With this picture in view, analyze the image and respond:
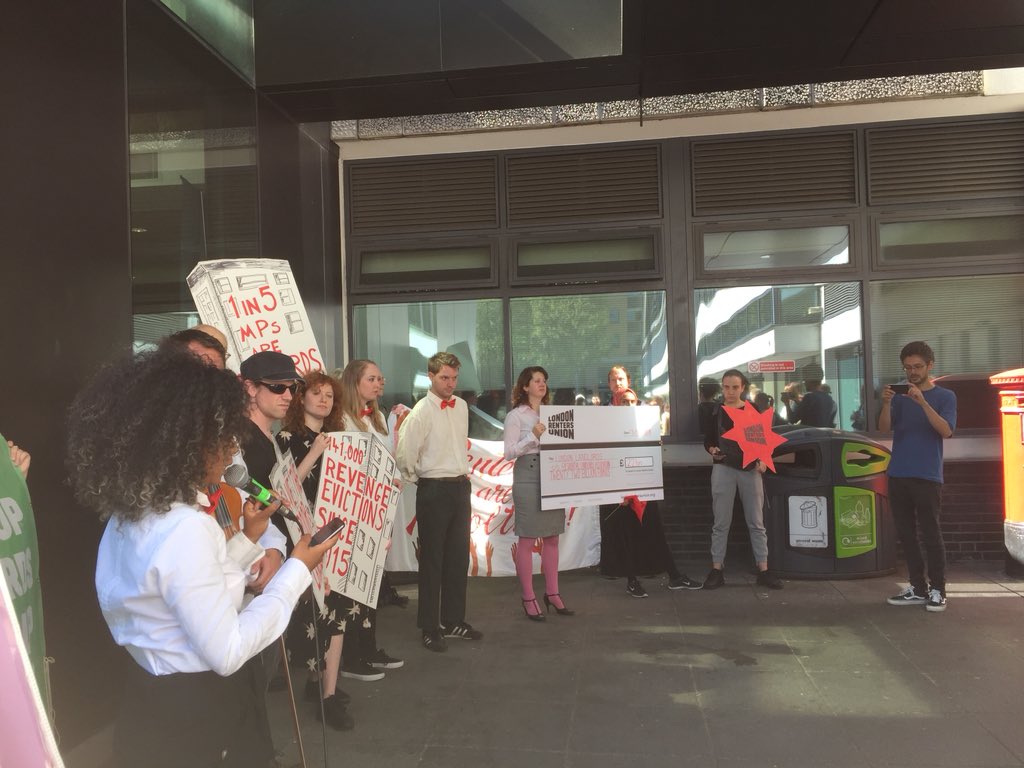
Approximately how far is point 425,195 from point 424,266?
743mm

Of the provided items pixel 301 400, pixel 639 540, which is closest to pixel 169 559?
pixel 301 400

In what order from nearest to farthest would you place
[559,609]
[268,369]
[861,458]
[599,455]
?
[268,369], [559,609], [599,455], [861,458]

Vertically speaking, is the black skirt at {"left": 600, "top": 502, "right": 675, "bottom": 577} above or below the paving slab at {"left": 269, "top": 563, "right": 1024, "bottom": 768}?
above

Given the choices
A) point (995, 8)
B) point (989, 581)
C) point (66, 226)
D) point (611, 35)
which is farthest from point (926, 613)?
point (66, 226)

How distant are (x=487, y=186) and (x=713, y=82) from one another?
8.92 ft

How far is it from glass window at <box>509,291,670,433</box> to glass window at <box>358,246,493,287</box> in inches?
22.2

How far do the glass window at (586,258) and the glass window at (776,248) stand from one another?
2.08ft

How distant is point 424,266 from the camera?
27.3 feet

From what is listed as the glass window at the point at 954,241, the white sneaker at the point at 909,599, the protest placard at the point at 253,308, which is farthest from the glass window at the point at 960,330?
the protest placard at the point at 253,308

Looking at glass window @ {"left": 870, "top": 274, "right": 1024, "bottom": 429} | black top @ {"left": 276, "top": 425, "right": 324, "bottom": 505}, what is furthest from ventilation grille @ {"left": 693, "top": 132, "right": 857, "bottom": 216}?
black top @ {"left": 276, "top": 425, "right": 324, "bottom": 505}

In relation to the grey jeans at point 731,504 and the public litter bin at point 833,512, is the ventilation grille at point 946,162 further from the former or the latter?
the grey jeans at point 731,504

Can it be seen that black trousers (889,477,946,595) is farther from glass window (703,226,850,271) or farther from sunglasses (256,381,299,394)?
sunglasses (256,381,299,394)

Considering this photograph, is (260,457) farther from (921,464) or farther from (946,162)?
(946,162)

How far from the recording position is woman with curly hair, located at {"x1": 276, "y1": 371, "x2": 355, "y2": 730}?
155 inches
